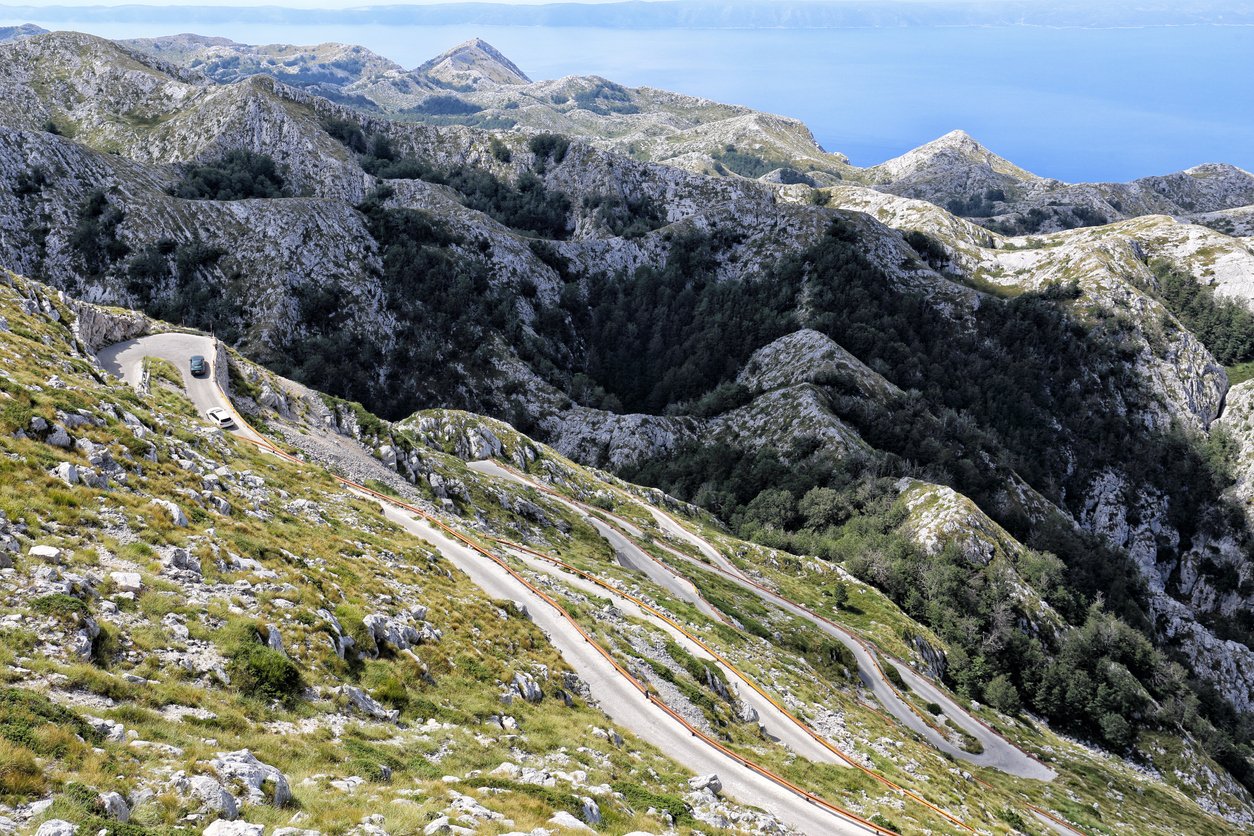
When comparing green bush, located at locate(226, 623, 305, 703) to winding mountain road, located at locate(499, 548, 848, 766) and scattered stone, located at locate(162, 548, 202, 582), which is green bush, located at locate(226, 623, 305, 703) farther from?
winding mountain road, located at locate(499, 548, 848, 766)

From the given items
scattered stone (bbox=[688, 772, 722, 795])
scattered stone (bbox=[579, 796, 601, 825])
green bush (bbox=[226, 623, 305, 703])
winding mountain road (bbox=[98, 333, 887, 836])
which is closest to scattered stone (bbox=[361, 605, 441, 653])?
green bush (bbox=[226, 623, 305, 703])

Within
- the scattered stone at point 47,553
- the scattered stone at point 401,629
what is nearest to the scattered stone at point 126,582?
the scattered stone at point 47,553

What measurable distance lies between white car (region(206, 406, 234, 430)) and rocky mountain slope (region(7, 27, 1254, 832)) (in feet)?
30.1

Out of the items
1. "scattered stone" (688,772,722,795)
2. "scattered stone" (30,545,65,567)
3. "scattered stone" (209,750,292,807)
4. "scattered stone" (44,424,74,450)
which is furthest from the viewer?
"scattered stone" (688,772,722,795)

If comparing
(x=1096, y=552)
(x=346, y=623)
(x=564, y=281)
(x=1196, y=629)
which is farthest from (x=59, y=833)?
(x=564, y=281)

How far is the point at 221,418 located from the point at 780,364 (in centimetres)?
11954

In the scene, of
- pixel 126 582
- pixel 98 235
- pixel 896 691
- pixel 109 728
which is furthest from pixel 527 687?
pixel 98 235

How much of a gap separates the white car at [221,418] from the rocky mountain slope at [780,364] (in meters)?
9.16

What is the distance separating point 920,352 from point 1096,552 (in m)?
65.2

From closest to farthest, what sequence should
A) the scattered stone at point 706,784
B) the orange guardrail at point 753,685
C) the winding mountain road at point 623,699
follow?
1. the scattered stone at point 706,784
2. the winding mountain road at point 623,699
3. the orange guardrail at point 753,685

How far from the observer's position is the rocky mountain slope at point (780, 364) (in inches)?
3996

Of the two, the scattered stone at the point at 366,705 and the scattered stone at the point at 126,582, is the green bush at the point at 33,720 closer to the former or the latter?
the scattered stone at the point at 126,582

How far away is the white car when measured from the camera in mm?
52688

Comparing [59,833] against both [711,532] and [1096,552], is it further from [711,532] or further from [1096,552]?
[1096,552]
